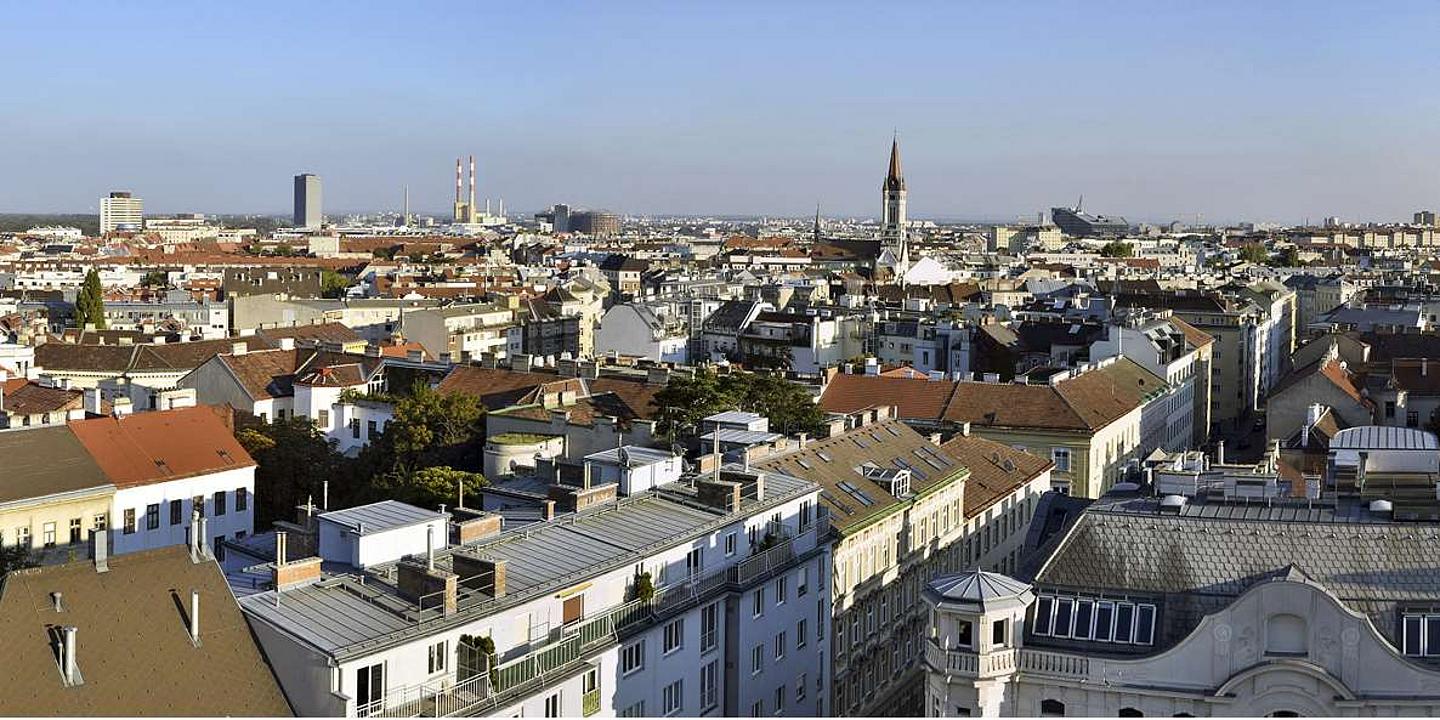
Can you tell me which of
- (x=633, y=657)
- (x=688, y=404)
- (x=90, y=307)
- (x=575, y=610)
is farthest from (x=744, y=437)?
(x=90, y=307)

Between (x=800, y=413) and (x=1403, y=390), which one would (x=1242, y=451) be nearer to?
(x=1403, y=390)

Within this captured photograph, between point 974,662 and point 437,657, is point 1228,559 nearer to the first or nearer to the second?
point 974,662

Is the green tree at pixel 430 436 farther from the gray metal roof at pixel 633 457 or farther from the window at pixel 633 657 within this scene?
the window at pixel 633 657

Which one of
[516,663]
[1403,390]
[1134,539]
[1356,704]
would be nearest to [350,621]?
[516,663]

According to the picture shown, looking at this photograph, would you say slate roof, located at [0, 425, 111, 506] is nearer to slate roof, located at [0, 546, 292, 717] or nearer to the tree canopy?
the tree canopy

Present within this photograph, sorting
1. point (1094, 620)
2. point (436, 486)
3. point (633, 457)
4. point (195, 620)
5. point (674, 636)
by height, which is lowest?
point (674, 636)

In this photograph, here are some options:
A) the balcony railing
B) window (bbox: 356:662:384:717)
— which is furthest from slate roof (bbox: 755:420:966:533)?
window (bbox: 356:662:384:717)

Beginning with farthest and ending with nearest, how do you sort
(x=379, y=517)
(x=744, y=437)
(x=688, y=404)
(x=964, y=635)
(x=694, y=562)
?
1. (x=688, y=404)
2. (x=744, y=437)
3. (x=694, y=562)
4. (x=379, y=517)
5. (x=964, y=635)

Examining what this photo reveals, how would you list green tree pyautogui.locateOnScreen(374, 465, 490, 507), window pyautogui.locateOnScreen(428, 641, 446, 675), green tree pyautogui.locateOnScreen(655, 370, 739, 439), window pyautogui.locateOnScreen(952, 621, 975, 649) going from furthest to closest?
green tree pyautogui.locateOnScreen(655, 370, 739, 439) < green tree pyautogui.locateOnScreen(374, 465, 490, 507) < window pyautogui.locateOnScreen(952, 621, 975, 649) < window pyautogui.locateOnScreen(428, 641, 446, 675)
